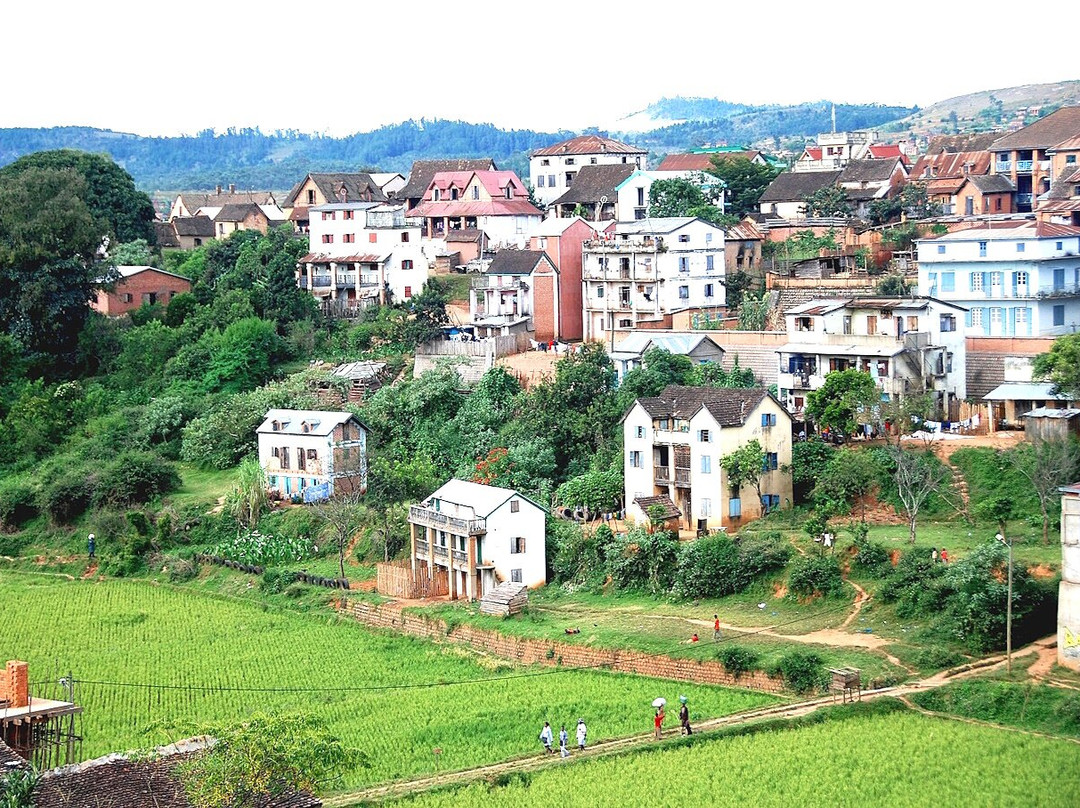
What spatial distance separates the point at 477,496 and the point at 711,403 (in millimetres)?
6369

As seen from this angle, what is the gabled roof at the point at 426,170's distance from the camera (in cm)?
7306

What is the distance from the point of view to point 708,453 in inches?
1607

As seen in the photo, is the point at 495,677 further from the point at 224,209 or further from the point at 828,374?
the point at 224,209

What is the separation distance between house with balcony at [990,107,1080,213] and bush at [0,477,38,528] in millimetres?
36324

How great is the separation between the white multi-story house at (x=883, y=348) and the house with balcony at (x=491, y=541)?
27.5ft

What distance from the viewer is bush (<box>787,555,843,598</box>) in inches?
1407

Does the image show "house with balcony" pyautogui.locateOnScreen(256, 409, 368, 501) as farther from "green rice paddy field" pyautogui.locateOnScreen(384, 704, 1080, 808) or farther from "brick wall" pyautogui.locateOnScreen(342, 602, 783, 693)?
"green rice paddy field" pyautogui.locateOnScreen(384, 704, 1080, 808)

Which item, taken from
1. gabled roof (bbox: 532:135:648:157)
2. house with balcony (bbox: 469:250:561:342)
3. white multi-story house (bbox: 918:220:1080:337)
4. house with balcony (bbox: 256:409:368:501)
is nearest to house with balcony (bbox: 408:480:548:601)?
house with balcony (bbox: 256:409:368:501)

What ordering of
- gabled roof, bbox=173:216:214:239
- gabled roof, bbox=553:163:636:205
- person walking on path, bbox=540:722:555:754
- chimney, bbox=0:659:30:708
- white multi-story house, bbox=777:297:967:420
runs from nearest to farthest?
chimney, bbox=0:659:30:708
person walking on path, bbox=540:722:555:754
white multi-story house, bbox=777:297:967:420
gabled roof, bbox=553:163:636:205
gabled roof, bbox=173:216:214:239

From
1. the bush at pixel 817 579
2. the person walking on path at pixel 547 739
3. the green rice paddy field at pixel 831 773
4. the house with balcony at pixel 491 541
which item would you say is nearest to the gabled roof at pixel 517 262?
the house with balcony at pixel 491 541

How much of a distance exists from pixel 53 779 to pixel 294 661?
465 inches

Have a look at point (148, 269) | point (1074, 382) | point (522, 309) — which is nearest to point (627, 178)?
point (522, 309)

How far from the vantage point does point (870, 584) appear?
35500 mm

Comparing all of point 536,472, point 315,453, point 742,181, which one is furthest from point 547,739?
point 742,181
